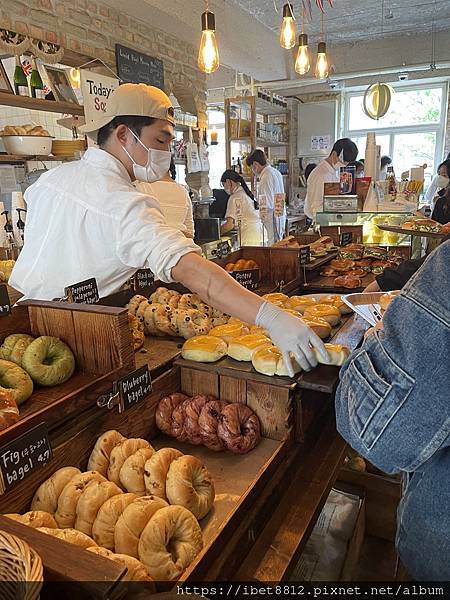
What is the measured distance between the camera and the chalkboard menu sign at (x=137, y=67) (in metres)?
4.82

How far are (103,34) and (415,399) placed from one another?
16.5 feet

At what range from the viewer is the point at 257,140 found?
809cm

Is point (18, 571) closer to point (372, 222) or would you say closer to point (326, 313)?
point (326, 313)

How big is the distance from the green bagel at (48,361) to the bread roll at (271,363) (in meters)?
0.54

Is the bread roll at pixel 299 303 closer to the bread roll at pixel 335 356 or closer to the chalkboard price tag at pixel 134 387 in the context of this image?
the bread roll at pixel 335 356

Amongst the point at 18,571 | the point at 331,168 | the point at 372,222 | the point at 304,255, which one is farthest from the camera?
the point at 331,168

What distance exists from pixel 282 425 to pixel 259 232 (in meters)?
5.00

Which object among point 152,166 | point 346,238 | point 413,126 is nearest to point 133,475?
point 152,166

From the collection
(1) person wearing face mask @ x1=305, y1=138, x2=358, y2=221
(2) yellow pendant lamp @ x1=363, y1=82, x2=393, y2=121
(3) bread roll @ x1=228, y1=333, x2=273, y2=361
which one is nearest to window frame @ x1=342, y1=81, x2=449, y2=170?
(2) yellow pendant lamp @ x1=363, y1=82, x2=393, y2=121

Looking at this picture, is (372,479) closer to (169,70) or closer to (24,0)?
(24,0)

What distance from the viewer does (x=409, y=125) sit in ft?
29.5

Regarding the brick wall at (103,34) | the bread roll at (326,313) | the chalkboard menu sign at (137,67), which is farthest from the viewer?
the chalkboard menu sign at (137,67)

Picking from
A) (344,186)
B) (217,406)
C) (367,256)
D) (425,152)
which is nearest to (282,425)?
(217,406)

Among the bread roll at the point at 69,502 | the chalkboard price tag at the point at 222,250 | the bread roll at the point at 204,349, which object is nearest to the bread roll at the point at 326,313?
the bread roll at the point at 204,349
